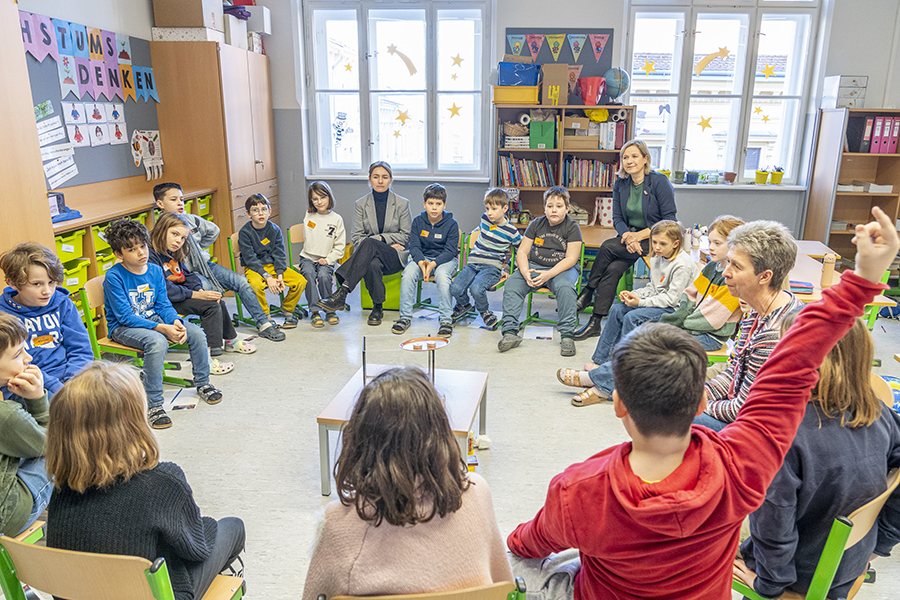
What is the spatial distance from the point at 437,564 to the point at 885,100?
260 inches

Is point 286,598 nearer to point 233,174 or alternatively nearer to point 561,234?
point 561,234

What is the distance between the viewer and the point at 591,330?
4.52 metres

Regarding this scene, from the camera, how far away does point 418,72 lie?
6387mm

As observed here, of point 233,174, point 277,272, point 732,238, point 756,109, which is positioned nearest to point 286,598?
point 732,238

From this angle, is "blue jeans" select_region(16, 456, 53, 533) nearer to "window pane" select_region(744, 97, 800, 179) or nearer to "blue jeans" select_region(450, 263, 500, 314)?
"blue jeans" select_region(450, 263, 500, 314)

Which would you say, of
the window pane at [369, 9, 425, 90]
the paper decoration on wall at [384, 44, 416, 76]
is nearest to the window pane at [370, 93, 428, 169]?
the window pane at [369, 9, 425, 90]

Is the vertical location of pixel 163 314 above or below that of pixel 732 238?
below

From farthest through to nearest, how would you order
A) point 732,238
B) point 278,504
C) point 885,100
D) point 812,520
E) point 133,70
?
point 885,100, point 133,70, point 278,504, point 732,238, point 812,520

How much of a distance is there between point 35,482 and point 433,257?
3.21m

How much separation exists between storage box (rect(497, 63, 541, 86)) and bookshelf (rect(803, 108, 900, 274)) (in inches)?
107

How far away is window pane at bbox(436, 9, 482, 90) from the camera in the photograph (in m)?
6.20

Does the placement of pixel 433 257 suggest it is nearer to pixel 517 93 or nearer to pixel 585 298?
pixel 585 298

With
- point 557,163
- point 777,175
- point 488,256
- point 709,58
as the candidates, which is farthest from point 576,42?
point 488,256

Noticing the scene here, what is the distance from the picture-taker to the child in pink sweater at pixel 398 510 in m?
1.15
